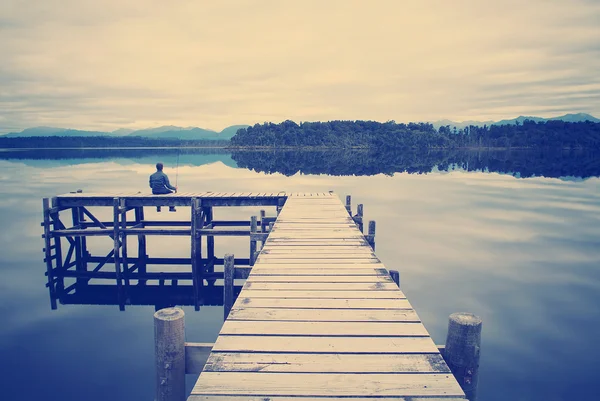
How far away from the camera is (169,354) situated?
4.05 meters

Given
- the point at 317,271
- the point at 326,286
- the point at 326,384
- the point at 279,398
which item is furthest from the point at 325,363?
the point at 317,271

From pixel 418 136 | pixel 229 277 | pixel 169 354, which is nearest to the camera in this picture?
pixel 169 354

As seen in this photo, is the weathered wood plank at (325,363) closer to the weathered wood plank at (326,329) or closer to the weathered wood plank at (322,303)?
the weathered wood plank at (326,329)

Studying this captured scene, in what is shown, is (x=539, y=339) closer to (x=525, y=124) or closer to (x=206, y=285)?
(x=206, y=285)

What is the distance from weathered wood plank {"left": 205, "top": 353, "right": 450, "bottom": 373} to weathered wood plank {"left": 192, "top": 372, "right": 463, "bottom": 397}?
2.8 inches

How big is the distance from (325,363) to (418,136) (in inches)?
6324

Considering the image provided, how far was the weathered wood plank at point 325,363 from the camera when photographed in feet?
12.1

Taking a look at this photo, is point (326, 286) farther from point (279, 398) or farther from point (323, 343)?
point (279, 398)

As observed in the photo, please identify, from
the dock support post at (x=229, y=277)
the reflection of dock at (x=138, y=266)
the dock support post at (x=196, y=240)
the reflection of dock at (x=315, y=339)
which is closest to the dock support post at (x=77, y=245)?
the reflection of dock at (x=138, y=266)

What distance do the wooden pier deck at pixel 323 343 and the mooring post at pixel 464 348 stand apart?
203mm

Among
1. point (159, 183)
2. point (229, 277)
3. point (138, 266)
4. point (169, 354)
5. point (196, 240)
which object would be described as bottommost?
point (138, 266)

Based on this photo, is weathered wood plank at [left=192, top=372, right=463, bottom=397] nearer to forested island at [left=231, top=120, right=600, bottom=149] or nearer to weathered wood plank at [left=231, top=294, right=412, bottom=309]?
weathered wood plank at [left=231, top=294, right=412, bottom=309]

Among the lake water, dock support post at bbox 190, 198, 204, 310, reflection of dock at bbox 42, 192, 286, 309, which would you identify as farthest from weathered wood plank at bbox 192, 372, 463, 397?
dock support post at bbox 190, 198, 204, 310

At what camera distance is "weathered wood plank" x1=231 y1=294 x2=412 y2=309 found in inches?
203
